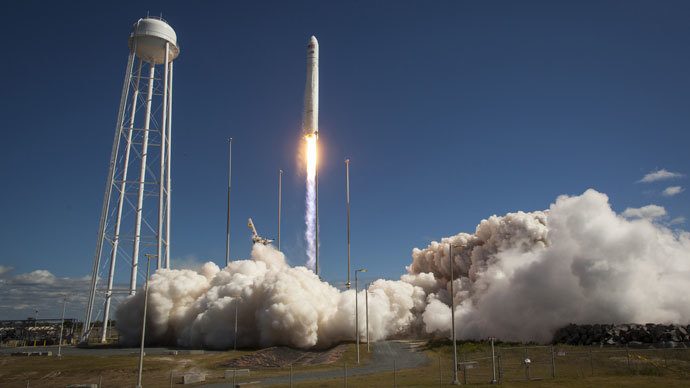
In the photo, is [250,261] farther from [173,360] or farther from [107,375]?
[107,375]

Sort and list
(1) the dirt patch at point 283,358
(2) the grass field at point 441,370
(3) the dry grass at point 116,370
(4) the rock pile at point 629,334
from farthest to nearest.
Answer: (1) the dirt patch at point 283,358 → (4) the rock pile at point 629,334 → (3) the dry grass at point 116,370 → (2) the grass field at point 441,370

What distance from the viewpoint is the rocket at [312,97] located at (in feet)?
265

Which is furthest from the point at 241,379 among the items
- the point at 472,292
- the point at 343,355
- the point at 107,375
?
the point at 472,292

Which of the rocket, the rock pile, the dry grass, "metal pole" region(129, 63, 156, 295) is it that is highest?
the rocket

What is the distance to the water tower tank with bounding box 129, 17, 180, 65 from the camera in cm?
7062

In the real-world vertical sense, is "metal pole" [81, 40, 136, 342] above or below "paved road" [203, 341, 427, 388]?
above

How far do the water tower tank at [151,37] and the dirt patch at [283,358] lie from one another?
44.7 m

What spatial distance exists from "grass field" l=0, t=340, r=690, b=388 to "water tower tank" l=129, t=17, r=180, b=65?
41964 mm

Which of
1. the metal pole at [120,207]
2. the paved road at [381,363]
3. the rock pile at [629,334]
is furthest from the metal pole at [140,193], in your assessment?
the rock pile at [629,334]

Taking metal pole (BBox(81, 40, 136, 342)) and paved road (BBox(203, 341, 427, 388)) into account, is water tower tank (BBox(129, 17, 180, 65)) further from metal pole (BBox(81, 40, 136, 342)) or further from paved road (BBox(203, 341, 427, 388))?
paved road (BBox(203, 341, 427, 388))

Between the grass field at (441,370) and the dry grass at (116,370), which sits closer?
the grass field at (441,370)

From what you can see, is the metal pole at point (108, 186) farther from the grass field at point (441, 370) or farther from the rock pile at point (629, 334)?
the rock pile at point (629, 334)

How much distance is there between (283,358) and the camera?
5644 cm

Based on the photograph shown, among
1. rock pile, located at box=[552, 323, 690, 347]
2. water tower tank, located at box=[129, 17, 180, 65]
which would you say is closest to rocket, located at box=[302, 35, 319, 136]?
water tower tank, located at box=[129, 17, 180, 65]
